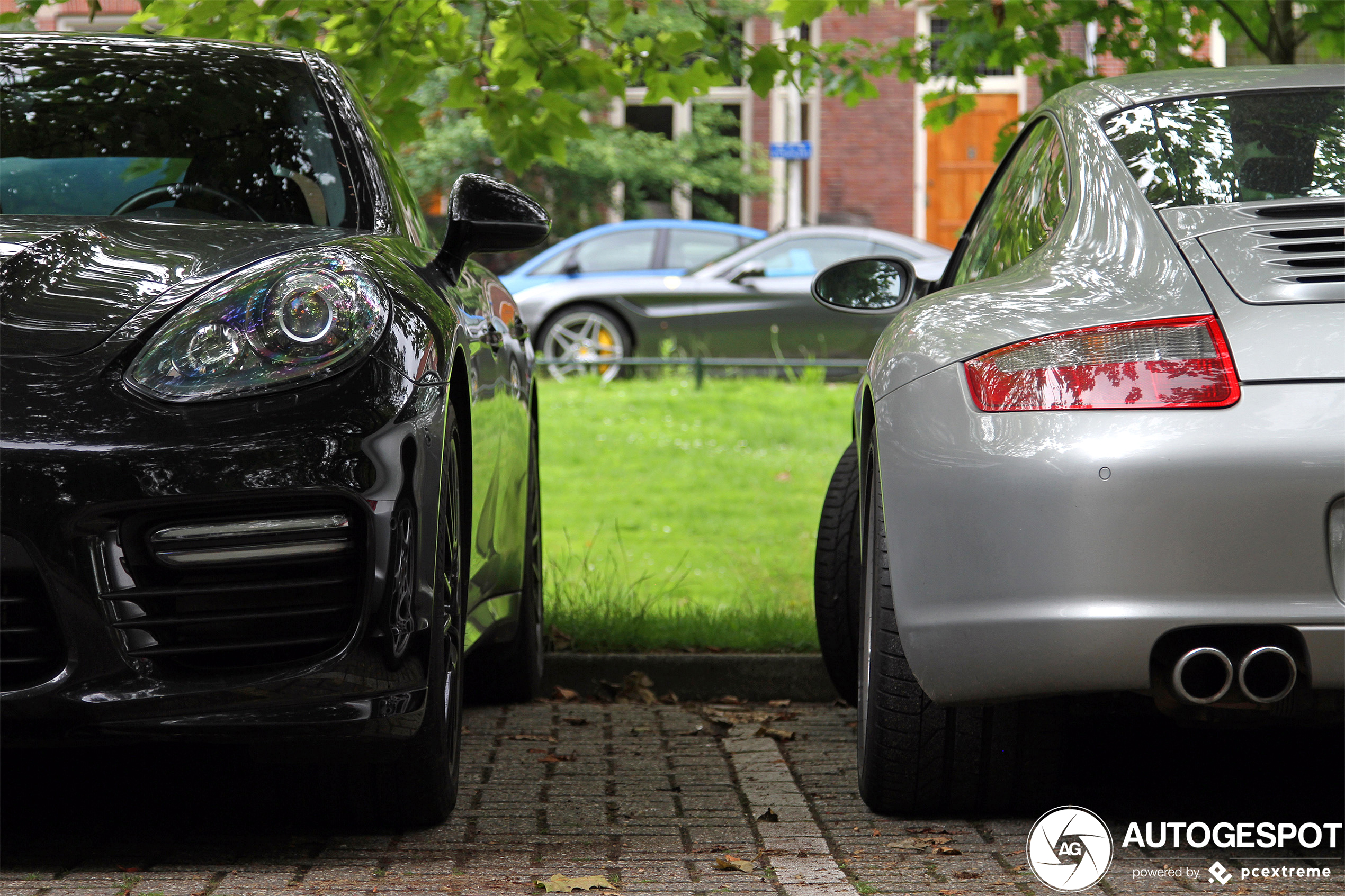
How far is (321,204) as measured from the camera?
364cm

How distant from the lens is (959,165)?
2345 cm

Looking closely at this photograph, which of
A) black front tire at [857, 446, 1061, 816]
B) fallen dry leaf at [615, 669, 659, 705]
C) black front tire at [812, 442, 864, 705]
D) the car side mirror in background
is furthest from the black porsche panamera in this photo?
the car side mirror in background

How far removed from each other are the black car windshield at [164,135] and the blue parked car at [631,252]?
11103 millimetres

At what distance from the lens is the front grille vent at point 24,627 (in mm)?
2625

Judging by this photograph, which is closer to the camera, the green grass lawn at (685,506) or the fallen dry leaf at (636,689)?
the fallen dry leaf at (636,689)

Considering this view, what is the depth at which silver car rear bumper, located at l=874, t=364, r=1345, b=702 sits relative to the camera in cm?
254

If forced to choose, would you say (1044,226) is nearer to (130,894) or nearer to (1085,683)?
(1085,683)

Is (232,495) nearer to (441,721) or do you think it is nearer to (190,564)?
(190,564)

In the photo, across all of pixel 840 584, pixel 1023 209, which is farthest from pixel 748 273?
pixel 1023 209

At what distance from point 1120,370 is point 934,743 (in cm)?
90

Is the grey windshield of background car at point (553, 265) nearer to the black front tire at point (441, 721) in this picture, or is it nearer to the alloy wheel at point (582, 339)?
the alloy wheel at point (582, 339)

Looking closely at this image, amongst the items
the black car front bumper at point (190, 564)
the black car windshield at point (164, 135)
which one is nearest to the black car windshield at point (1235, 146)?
the black car front bumper at point (190, 564)

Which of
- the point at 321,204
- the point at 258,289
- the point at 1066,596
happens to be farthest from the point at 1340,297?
the point at 321,204

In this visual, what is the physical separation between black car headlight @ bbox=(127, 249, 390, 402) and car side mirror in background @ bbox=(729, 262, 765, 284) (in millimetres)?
12131
